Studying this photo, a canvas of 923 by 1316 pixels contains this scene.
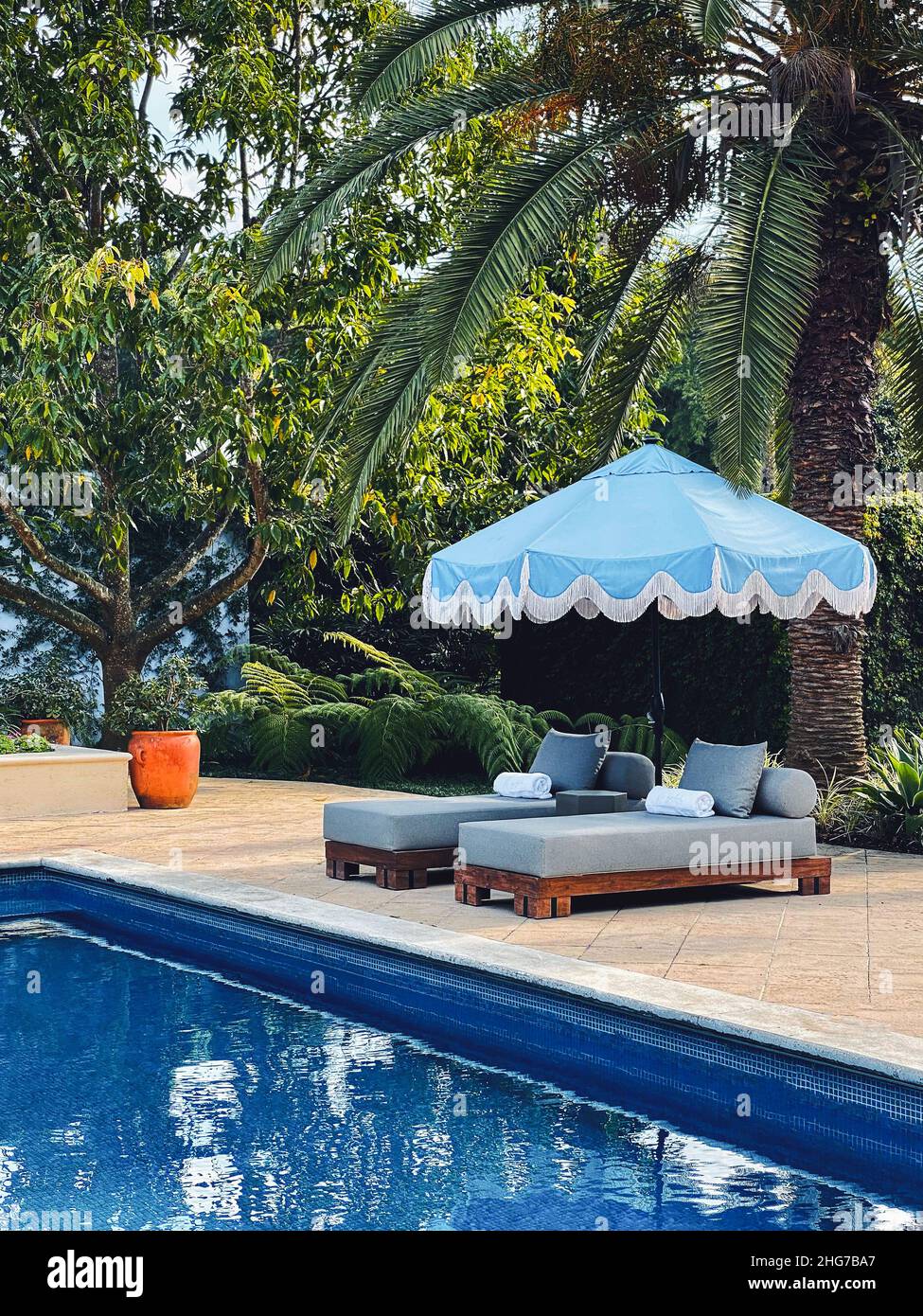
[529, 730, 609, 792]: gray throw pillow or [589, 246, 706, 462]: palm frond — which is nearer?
[529, 730, 609, 792]: gray throw pillow

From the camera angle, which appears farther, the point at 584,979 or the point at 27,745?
the point at 27,745

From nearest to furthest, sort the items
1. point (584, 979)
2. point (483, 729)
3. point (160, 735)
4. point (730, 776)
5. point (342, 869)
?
Answer: point (584, 979) → point (730, 776) → point (342, 869) → point (160, 735) → point (483, 729)

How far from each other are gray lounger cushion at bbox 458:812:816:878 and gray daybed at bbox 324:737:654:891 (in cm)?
48

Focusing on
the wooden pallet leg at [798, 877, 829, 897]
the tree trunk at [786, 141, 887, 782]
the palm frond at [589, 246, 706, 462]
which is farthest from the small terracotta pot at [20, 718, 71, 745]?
the wooden pallet leg at [798, 877, 829, 897]

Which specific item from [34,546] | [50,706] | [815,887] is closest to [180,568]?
[34,546]

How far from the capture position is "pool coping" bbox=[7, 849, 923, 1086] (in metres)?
5.28

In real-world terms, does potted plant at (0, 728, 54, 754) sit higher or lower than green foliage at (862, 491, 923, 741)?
lower

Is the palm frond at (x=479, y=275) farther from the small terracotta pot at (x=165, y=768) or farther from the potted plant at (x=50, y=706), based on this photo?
the potted plant at (x=50, y=706)

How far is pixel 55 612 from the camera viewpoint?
16469mm

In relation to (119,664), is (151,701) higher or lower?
lower

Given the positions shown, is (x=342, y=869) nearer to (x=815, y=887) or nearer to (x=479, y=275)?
(x=815, y=887)

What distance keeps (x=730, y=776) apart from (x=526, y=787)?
159 centimetres

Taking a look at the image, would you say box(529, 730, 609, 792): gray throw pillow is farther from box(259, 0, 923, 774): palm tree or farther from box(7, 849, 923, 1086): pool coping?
box(7, 849, 923, 1086): pool coping
